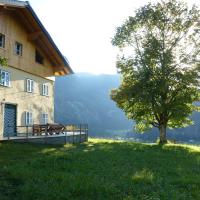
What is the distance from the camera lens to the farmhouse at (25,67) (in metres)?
31.0

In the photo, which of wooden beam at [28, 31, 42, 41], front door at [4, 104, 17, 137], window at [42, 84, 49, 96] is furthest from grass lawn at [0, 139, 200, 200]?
window at [42, 84, 49, 96]

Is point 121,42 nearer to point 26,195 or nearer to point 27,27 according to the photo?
point 27,27

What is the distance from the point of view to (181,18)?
3884cm

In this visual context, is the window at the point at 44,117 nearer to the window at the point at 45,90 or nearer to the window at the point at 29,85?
the window at the point at 45,90

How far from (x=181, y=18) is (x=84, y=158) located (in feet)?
79.4

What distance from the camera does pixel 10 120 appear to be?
3250cm

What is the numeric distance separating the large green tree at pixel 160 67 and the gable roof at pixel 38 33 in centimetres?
623

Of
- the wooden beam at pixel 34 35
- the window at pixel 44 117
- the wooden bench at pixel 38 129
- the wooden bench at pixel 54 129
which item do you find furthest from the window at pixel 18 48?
the window at pixel 44 117

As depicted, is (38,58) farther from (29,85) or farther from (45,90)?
(29,85)

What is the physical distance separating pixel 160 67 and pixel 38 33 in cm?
1281

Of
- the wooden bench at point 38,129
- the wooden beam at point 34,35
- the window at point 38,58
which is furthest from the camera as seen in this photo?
the window at point 38,58

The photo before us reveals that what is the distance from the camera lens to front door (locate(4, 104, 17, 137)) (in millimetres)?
31603

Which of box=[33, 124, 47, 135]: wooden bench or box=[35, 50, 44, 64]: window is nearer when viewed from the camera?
box=[33, 124, 47, 135]: wooden bench

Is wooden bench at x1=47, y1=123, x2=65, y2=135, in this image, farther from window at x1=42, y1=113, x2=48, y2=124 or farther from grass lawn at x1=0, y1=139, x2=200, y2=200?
grass lawn at x1=0, y1=139, x2=200, y2=200
